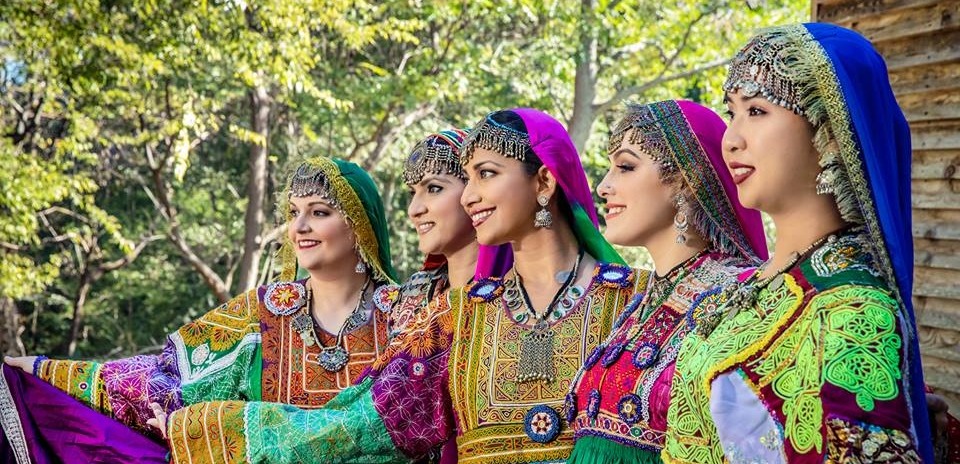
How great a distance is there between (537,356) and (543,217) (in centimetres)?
43

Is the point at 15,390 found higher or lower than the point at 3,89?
lower

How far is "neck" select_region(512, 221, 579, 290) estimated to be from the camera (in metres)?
3.26

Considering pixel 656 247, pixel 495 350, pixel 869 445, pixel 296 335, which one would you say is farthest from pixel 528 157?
pixel 869 445

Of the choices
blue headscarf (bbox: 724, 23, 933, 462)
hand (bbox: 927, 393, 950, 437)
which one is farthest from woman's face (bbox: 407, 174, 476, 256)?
hand (bbox: 927, 393, 950, 437)

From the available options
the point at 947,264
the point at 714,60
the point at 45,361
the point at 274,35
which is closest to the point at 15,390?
the point at 45,361

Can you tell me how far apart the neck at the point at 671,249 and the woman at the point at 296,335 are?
4.13 ft

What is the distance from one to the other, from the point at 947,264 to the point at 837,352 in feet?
9.89

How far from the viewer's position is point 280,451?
306 centimetres

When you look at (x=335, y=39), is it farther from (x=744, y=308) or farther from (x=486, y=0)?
(x=744, y=308)

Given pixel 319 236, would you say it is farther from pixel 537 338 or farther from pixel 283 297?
pixel 537 338

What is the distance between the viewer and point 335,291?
4.14 metres

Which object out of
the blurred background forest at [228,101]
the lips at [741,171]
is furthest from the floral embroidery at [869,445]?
the blurred background forest at [228,101]

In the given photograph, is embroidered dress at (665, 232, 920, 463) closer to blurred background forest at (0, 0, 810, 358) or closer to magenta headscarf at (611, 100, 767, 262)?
magenta headscarf at (611, 100, 767, 262)

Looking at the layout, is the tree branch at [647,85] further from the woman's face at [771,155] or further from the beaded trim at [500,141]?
the woman's face at [771,155]
